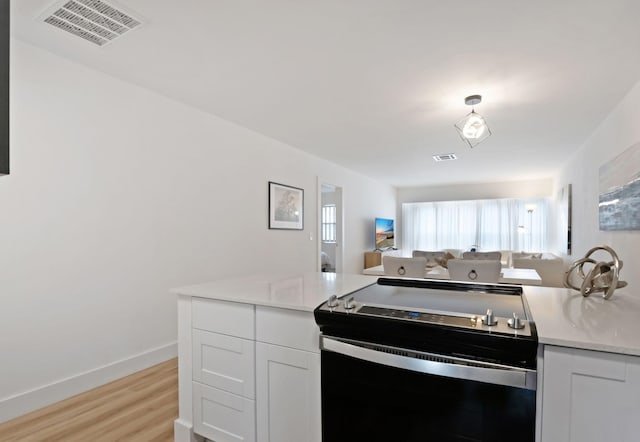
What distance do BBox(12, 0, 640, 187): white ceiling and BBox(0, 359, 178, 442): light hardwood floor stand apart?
2.26m

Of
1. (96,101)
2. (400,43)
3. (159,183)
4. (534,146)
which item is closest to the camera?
(400,43)

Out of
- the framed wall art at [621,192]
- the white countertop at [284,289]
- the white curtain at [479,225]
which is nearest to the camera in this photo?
the white countertop at [284,289]

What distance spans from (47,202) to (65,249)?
33 cm

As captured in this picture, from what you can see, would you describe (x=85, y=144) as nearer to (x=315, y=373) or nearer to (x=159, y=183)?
(x=159, y=183)

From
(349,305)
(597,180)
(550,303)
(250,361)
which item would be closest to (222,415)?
(250,361)

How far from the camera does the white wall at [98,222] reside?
6.77 ft

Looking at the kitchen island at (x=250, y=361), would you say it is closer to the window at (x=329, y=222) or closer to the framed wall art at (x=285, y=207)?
the framed wall art at (x=285, y=207)

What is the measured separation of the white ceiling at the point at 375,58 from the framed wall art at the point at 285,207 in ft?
2.59

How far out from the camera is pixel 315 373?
4.37 ft

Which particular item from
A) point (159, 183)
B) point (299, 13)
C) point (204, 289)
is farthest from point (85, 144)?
point (299, 13)

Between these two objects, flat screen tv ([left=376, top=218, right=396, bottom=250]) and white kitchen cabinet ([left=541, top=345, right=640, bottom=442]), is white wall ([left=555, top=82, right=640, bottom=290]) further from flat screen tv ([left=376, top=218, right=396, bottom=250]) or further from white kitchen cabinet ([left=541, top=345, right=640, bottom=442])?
flat screen tv ([left=376, top=218, right=396, bottom=250])

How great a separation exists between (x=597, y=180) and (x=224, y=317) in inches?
163

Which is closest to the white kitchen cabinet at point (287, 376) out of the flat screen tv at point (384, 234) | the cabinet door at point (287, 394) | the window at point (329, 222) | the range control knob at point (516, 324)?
the cabinet door at point (287, 394)

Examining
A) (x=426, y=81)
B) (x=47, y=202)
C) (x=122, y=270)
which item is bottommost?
(x=122, y=270)
